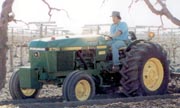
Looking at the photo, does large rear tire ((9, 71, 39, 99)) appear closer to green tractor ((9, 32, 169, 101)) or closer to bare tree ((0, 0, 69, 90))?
green tractor ((9, 32, 169, 101))

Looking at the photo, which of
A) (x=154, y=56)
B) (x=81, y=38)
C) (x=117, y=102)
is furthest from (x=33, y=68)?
(x=154, y=56)

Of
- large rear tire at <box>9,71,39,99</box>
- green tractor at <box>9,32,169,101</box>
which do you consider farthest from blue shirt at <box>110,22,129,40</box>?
large rear tire at <box>9,71,39,99</box>

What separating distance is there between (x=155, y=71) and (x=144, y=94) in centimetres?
69

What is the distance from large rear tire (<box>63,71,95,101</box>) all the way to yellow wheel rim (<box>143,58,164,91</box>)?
1.45 metres

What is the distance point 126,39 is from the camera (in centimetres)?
1028

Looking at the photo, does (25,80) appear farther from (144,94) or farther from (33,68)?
(144,94)

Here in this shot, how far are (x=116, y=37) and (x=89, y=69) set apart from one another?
862mm

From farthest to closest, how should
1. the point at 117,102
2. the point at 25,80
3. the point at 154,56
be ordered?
the point at 154,56
the point at 25,80
the point at 117,102

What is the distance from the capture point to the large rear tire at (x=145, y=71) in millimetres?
10016

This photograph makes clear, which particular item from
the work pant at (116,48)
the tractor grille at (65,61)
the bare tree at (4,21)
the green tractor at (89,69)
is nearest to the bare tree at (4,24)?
the bare tree at (4,21)

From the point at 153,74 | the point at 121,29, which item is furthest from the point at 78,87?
the point at 153,74

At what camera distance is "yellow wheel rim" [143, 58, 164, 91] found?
34.2 feet

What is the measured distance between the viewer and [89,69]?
10.2m

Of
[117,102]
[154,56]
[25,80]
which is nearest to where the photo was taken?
[117,102]
